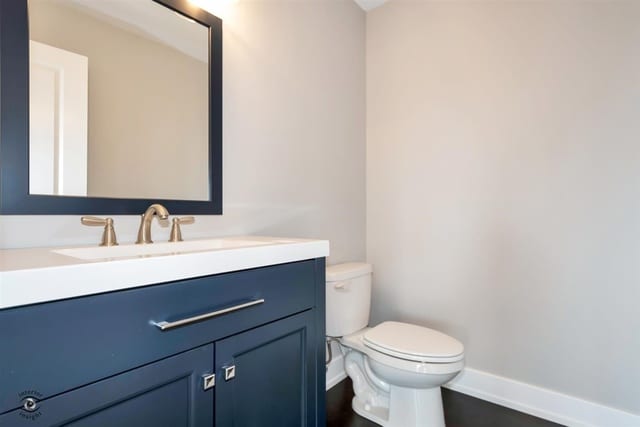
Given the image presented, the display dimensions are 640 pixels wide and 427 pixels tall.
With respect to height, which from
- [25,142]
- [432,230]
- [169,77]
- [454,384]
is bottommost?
A: [454,384]

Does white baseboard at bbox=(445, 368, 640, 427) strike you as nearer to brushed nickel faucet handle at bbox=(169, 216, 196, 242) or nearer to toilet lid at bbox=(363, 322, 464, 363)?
toilet lid at bbox=(363, 322, 464, 363)

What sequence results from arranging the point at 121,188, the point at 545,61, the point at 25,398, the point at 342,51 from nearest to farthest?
the point at 25,398 → the point at 121,188 → the point at 545,61 → the point at 342,51

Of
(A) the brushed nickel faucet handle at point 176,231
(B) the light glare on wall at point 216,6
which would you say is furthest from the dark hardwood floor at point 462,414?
(B) the light glare on wall at point 216,6

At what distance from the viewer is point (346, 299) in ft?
5.73

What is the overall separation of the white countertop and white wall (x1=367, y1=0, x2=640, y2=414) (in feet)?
4.60

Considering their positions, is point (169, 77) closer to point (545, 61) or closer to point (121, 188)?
point (121, 188)

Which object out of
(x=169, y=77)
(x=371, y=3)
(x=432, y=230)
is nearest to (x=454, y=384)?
(x=432, y=230)

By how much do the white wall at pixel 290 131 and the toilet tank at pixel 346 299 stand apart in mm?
236

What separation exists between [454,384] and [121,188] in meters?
1.95

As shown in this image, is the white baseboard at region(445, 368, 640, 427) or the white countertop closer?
the white countertop

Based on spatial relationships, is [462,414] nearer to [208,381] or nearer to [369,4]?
[208,381]

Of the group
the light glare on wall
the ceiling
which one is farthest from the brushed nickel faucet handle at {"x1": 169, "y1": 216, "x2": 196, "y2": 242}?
the ceiling

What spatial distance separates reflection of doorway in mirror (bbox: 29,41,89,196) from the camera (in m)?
0.95

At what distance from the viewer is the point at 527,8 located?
5.59 feet
